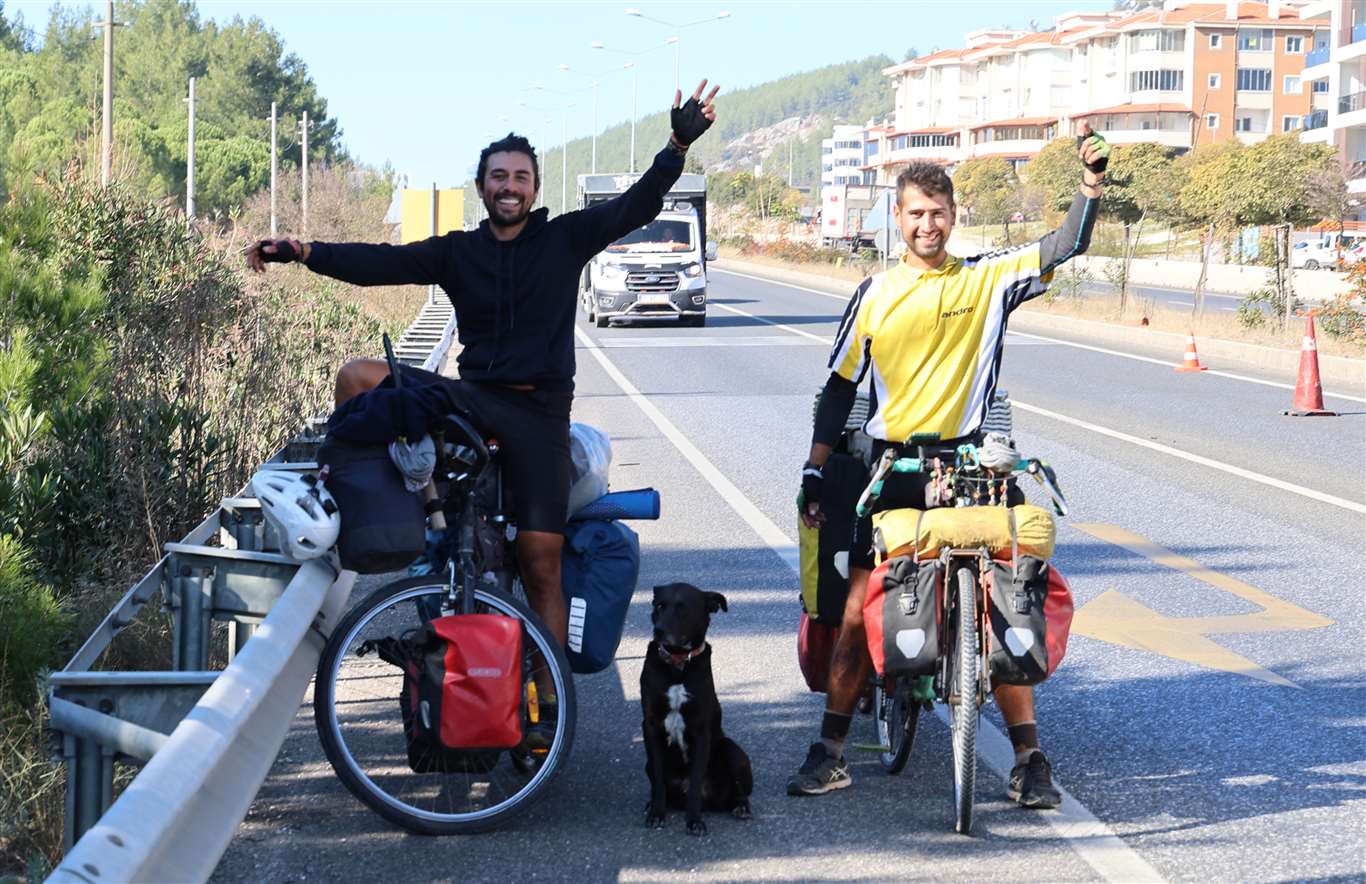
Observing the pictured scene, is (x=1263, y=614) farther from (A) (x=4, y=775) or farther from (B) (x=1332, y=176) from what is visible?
(B) (x=1332, y=176)

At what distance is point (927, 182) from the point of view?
17.5ft

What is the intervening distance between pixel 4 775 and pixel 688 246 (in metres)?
29.5

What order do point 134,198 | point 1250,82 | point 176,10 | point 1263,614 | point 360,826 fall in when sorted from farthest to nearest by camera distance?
point 1250,82, point 176,10, point 134,198, point 1263,614, point 360,826

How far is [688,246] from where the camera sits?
33.8 metres

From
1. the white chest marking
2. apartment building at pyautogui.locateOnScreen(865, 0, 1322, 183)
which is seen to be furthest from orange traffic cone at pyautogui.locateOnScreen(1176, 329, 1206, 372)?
apartment building at pyautogui.locateOnScreen(865, 0, 1322, 183)

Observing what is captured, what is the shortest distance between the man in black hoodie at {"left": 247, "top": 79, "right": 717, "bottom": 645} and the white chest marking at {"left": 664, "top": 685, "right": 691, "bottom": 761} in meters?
0.59

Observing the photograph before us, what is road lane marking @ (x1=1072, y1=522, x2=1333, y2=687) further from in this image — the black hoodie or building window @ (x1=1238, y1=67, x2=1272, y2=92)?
building window @ (x1=1238, y1=67, x2=1272, y2=92)

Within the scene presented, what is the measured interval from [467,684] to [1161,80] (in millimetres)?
137550

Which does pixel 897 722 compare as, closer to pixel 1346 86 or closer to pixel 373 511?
pixel 373 511

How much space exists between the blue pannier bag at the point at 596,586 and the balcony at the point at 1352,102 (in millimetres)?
83515

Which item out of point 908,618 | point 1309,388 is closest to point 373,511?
point 908,618

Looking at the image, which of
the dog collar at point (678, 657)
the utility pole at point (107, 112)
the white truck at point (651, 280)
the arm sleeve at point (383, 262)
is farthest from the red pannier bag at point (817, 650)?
the white truck at point (651, 280)

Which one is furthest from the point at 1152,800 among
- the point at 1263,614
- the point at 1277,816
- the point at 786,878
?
Answer: the point at 1263,614

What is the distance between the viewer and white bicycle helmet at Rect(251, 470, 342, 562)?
16.1 ft
